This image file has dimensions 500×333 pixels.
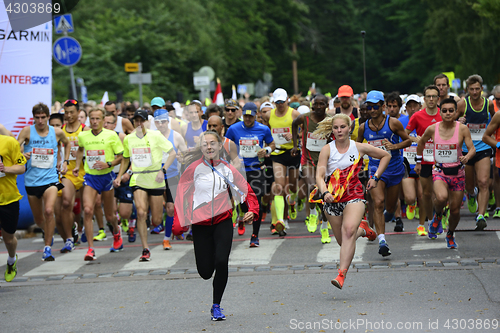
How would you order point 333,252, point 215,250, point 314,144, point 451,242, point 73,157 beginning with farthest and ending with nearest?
1. point 73,157
2. point 314,144
3. point 333,252
4. point 451,242
5. point 215,250

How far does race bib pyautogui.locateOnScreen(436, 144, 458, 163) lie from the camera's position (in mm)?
10023

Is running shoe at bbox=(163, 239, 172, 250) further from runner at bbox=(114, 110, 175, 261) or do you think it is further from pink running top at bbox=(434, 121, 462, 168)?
pink running top at bbox=(434, 121, 462, 168)

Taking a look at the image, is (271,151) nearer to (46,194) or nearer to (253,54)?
(46,194)

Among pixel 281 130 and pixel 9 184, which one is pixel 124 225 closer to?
pixel 281 130

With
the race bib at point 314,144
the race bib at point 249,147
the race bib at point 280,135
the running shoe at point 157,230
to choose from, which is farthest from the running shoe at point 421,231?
the running shoe at point 157,230

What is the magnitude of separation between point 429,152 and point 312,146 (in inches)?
72.8

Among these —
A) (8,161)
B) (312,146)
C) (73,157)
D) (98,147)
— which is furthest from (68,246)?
(312,146)

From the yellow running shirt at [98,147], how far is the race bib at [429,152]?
463cm

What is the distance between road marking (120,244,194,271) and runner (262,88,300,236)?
1621 mm

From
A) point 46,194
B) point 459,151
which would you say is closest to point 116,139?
point 46,194

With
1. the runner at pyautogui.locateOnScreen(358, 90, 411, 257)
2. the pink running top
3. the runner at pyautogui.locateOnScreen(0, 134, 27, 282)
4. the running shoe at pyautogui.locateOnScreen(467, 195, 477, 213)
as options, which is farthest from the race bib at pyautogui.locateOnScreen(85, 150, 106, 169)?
the running shoe at pyautogui.locateOnScreen(467, 195, 477, 213)

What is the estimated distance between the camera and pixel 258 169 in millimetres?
12344

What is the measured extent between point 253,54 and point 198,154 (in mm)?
48728

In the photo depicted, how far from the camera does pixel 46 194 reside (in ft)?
36.6
